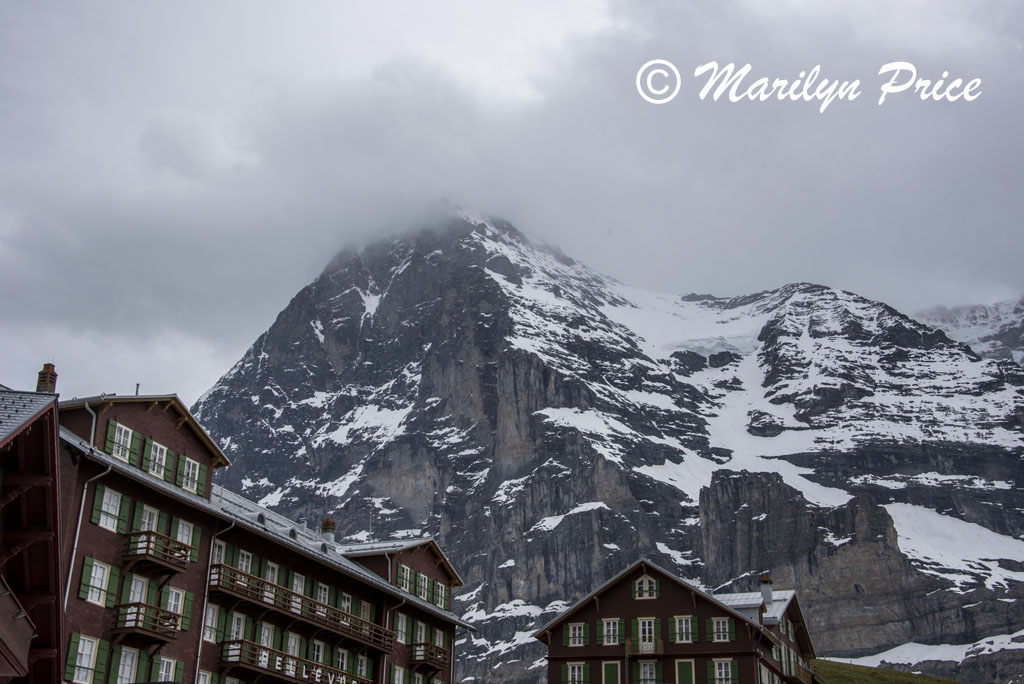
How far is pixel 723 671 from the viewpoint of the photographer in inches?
2746

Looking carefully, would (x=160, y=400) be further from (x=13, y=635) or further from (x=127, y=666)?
(x=13, y=635)

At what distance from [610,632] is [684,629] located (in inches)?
195

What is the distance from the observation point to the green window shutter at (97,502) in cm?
4719

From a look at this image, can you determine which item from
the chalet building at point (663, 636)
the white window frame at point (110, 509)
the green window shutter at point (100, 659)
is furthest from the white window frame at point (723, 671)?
the white window frame at point (110, 509)

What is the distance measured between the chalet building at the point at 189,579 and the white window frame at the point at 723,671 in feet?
58.0

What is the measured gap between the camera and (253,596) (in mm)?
54219

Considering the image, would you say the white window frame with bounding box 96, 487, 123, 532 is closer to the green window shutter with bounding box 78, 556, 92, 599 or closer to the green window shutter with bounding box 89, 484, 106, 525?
the green window shutter with bounding box 89, 484, 106, 525

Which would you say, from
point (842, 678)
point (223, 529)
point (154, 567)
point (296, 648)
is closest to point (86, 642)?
point (154, 567)

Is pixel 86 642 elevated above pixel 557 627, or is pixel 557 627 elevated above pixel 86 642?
pixel 557 627

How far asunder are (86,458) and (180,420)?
778 cm

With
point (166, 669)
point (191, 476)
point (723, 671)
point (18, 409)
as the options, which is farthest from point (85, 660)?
point (723, 671)

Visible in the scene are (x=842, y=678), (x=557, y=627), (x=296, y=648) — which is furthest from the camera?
(x=842, y=678)

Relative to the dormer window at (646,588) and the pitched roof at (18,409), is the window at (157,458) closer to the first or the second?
the pitched roof at (18,409)

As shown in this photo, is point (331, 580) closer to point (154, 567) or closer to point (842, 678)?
point (154, 567)
